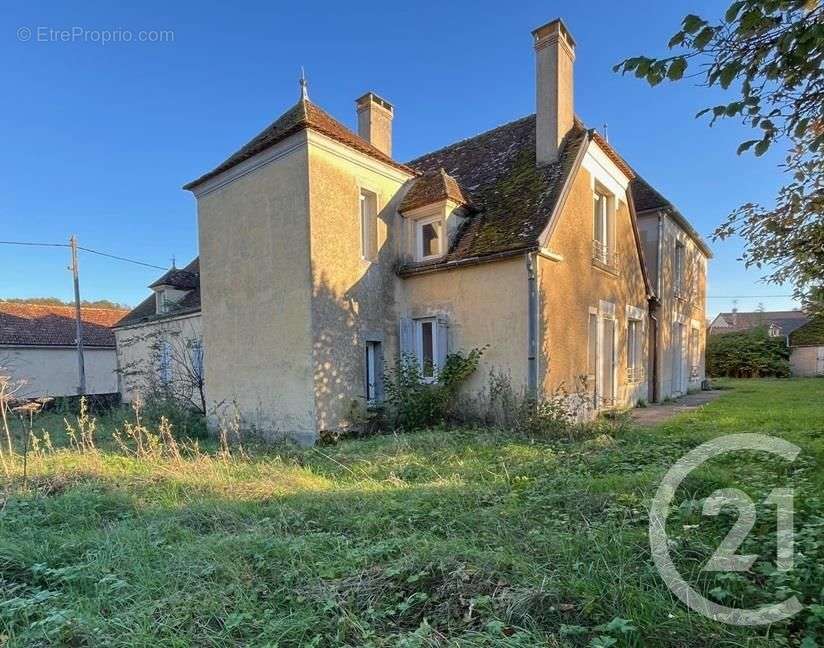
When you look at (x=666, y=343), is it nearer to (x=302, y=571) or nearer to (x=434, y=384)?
(x=434, y=384)

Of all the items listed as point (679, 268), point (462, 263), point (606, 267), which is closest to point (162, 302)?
point (462, 263)

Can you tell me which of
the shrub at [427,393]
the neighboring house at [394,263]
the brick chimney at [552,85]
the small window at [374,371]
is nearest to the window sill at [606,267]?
the neighboring house at [394,263]

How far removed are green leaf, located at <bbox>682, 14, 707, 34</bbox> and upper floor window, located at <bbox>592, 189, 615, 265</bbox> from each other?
32.9ft

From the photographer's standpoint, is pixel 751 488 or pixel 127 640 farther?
pixel 751 488

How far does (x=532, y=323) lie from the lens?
9.24m

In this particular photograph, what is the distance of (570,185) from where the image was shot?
401 inches

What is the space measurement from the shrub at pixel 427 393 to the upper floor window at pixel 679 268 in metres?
12.0

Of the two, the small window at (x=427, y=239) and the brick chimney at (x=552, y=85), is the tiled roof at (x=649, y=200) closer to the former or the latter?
the brick chimney at (x=552, y=85)

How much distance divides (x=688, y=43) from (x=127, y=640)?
5.25 metres

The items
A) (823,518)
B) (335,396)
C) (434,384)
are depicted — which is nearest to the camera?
(823,518)

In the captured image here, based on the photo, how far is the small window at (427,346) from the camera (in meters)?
10.8

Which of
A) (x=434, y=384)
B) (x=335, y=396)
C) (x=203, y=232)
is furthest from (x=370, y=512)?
(x=203, y=232)

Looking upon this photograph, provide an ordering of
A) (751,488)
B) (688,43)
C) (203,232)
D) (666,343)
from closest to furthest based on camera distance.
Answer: (688,43) → (751,488) → (203,232) → (666,343)

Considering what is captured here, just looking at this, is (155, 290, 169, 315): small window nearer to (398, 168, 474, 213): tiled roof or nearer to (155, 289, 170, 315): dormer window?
(155, 289, 170, 315): dormer window
